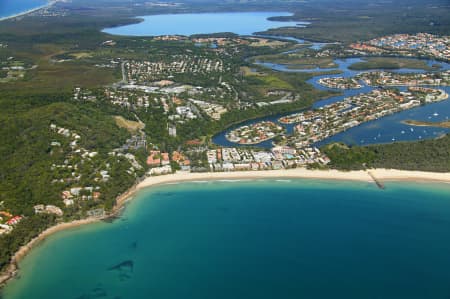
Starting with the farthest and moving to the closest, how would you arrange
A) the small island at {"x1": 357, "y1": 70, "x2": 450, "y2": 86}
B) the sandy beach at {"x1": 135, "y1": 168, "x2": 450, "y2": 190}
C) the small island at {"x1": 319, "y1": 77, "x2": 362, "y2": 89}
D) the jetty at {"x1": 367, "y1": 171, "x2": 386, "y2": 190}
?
the small island at {"x1": 357, "y1": 70, "x2": 450, "y2": 86} < the small island at {"x1": 319, "y1": 77, "x2": 362, "y2": 89} < the sandy beach at {"x1": 135, "y1": 168, "x2": 450, "y2": 190} < the jetty at {"x1": 367, "y1": 171, "x2": 386, "y2": 190}

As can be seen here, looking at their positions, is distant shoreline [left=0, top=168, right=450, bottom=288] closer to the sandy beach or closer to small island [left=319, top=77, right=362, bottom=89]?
the sandy beach

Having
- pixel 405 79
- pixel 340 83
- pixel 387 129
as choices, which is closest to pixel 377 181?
pixel 387 129

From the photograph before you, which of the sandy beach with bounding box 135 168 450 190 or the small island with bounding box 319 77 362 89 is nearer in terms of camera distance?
the sandy beach with bounding box 135 168 450 190

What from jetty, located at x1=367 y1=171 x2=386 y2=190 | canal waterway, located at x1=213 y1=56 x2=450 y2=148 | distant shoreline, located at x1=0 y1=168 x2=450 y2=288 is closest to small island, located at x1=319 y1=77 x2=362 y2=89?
canal waterway, located at x1=213 y1=56 x2=450 y2=148

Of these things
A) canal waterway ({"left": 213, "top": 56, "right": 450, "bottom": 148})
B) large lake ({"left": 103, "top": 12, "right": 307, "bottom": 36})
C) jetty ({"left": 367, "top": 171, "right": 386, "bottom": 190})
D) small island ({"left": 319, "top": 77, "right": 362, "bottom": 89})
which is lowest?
jetty ({"left": 367, "top": 171, "right": 386, "bottom": 190})

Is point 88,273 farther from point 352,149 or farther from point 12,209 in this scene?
point 352,149

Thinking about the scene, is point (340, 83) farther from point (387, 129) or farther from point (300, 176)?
point (300, 176)

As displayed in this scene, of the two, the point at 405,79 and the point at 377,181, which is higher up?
the point at 405,79

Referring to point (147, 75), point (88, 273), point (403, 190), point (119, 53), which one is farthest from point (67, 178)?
point (119, 53)

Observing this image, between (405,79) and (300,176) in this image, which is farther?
(405,79)
